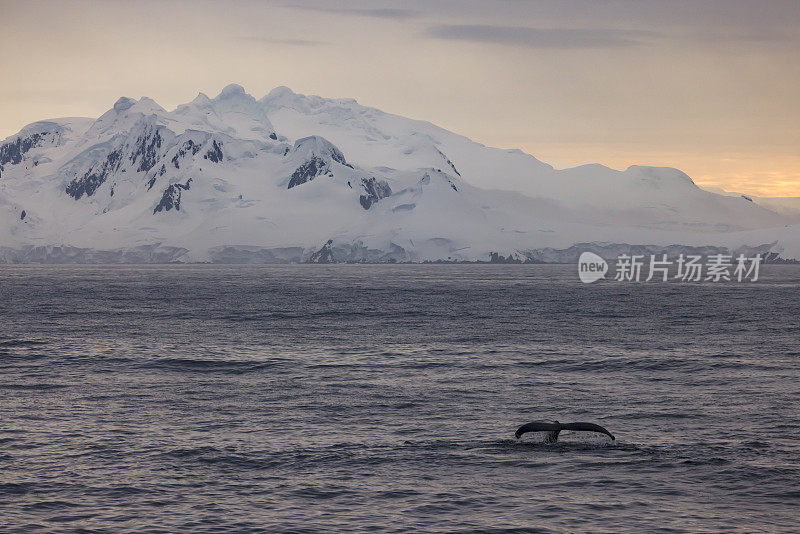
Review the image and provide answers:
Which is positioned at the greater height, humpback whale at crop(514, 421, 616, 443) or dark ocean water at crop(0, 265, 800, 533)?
humpback whale at crop(514, 421, 616, 443)

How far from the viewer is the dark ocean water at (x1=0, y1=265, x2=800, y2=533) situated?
23.1 meters

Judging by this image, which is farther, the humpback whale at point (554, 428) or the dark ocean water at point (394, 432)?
the humpback whale at point (554, 428)

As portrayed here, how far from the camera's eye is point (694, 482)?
25.6m

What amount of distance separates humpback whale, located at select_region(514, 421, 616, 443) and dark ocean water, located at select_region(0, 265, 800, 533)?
0.53 meters

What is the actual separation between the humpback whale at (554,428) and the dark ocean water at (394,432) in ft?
1.72

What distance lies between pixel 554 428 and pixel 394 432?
572cm

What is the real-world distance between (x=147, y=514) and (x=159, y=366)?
2844 cm

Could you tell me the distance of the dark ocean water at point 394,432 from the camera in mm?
23141

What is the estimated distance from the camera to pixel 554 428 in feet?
98.8

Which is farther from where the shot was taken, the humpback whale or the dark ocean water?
the humpback whale

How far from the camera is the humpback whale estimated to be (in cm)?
2989

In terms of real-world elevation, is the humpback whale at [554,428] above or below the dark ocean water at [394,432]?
above

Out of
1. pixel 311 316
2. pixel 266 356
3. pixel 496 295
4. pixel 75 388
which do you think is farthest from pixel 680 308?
pixel 75 388

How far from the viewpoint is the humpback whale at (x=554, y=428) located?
98.1ft
